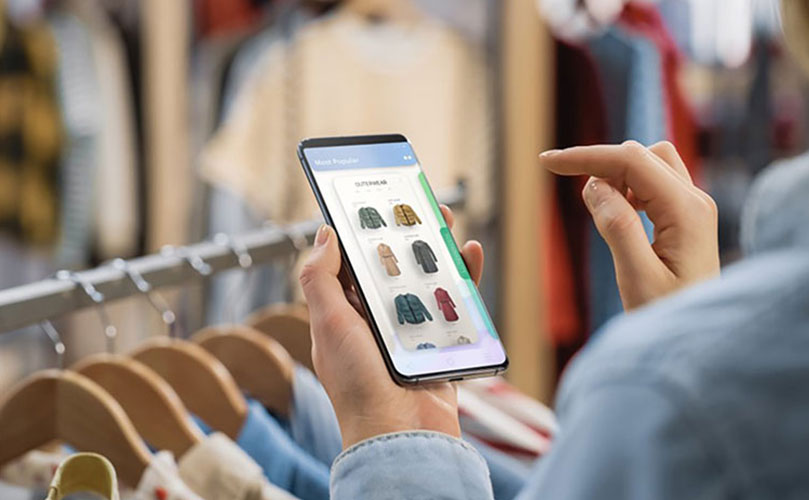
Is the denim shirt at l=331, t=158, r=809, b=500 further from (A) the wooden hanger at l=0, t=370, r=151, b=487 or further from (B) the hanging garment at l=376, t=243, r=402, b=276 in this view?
(A) the wooden hanger at l=0, t=370, r=151, b=487

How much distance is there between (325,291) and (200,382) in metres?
0.32

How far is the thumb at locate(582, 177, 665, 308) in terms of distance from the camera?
670 millimetres

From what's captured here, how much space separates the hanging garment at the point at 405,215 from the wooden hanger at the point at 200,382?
10.0 inches

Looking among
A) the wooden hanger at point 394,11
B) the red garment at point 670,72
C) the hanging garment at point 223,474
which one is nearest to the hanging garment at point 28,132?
the wooden hanger at point 394,11

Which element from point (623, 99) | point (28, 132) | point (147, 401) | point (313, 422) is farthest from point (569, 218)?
point (147, 401)

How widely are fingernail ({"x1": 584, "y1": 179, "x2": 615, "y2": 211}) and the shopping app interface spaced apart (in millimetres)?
94

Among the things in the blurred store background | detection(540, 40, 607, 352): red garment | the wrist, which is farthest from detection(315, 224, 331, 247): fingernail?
detection(540, 40, 607, 352): red garment

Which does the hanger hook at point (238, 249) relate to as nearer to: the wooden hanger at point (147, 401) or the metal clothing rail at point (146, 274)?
the metal clothing rail at point (146, 274)

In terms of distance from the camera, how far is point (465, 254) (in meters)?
0.75

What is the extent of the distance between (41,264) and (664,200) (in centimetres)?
160

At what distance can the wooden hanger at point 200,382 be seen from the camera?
91 centimetres

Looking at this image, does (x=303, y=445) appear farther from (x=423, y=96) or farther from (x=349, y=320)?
(x=423, y=96)

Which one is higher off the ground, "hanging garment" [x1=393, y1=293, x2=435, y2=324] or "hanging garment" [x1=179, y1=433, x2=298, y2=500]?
"hanging garment" [x1=393, y1=293, x2=435, y2=324]

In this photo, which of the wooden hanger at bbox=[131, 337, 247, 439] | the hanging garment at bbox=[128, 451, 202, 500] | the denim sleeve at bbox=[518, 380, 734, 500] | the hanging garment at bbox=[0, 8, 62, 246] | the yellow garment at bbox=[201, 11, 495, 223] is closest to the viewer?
the denim sleeve at bbox=[518, 380, 734, 500]
